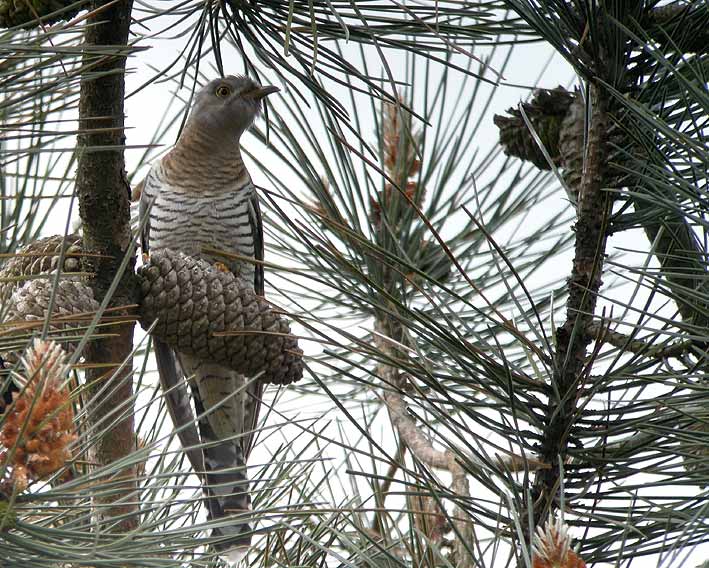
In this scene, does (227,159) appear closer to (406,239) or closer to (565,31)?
(406,239)

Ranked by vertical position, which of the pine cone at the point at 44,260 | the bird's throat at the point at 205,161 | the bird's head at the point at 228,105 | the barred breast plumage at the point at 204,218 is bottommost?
the pine cone at the point at 44,260

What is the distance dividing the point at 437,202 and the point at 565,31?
1623mm

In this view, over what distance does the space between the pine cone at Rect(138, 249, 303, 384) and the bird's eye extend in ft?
6.03

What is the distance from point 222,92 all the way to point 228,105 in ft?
0.23

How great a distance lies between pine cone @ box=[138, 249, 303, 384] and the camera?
6.44 feet

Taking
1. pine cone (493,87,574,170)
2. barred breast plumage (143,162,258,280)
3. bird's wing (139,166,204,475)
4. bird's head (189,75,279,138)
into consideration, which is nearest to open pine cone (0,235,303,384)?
bird's wing (139,166,204,475)

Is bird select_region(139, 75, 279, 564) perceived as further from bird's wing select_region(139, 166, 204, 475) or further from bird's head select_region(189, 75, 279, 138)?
bird's wing select_region(139, 166, 204, 475)

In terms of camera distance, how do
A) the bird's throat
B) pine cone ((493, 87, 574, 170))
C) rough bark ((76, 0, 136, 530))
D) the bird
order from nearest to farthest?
1. rough bark ((76, 0, 136, 530))
2. pine cone ((493, 87, 574, 170))
3. the bird
4. the bird's throat

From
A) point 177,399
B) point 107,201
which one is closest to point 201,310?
point 107,201

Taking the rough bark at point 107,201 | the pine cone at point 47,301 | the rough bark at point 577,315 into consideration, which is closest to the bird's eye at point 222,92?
the rough bark at point 107,201

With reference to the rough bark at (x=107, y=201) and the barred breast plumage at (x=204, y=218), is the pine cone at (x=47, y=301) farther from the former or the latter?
the barred breast plumage at (x=204, y=218)

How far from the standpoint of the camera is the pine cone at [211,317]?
196 cm

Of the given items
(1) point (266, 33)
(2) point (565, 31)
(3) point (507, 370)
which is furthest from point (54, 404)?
(1) point (266, 33)

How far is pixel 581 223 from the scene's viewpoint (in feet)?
4.97
